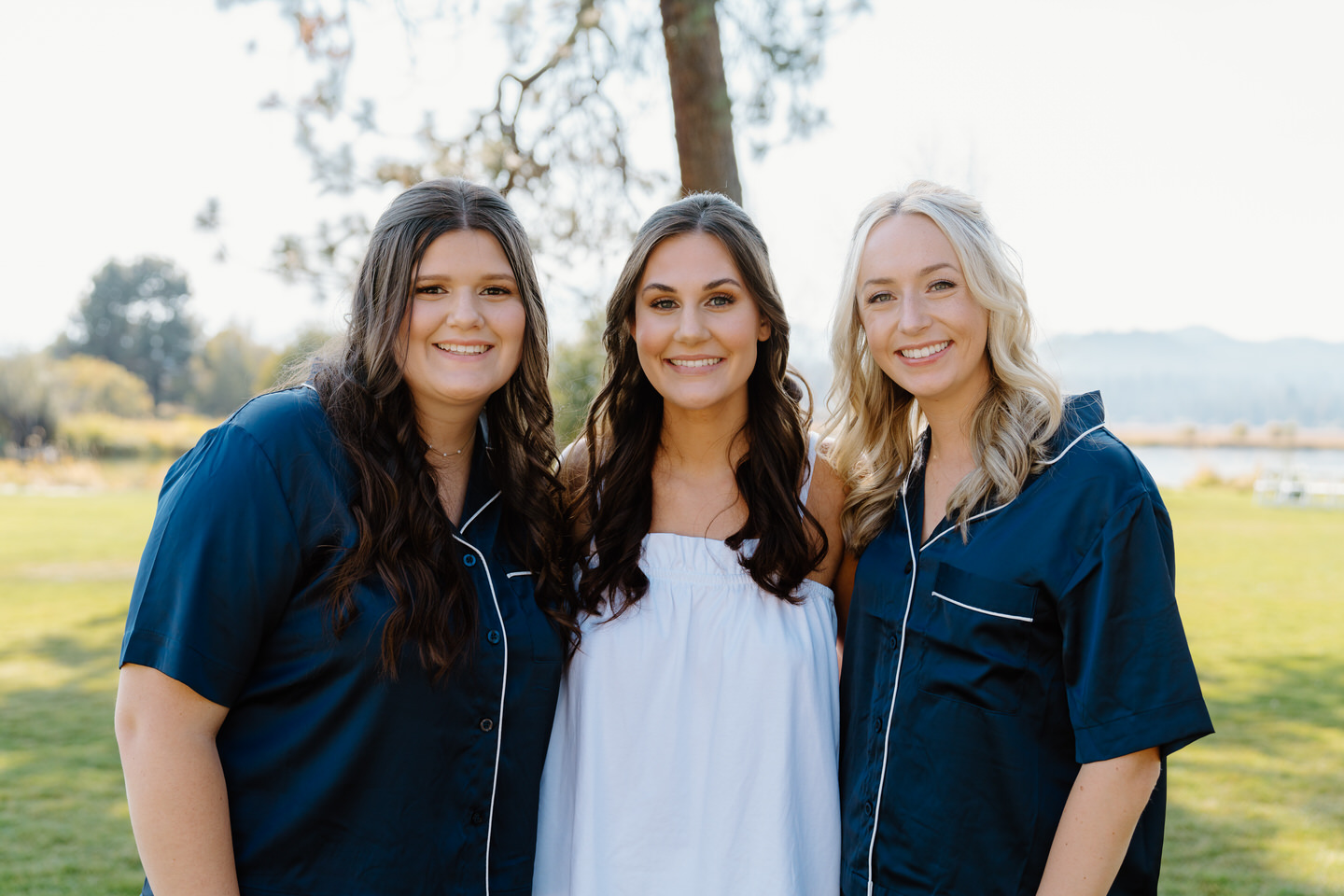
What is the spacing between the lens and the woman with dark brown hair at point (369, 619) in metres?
1.86

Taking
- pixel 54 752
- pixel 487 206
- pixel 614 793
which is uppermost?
pixel 487 206

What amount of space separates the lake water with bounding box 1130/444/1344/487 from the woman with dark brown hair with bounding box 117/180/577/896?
1076 inches

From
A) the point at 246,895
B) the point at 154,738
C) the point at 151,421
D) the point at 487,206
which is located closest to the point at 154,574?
the point at 154,738

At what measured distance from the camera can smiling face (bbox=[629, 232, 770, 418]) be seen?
2701mm

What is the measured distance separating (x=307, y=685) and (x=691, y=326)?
1366 mm

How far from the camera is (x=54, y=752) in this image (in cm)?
657

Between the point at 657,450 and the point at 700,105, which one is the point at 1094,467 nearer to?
the point at 657,450

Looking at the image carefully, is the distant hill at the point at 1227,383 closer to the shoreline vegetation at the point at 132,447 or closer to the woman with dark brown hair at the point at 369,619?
the shoreline vegetation at the point at 132,447

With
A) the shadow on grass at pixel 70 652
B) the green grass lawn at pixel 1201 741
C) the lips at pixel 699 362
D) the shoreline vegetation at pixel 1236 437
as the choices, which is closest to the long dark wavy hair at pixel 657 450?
the lips at pixel 699 362

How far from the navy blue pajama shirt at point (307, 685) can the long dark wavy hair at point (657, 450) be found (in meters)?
0.55

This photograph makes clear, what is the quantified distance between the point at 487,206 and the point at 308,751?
134 cm

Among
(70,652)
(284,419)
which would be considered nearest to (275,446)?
(284,419)

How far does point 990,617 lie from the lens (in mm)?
2094

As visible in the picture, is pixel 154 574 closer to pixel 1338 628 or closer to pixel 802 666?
pixel 802 666
